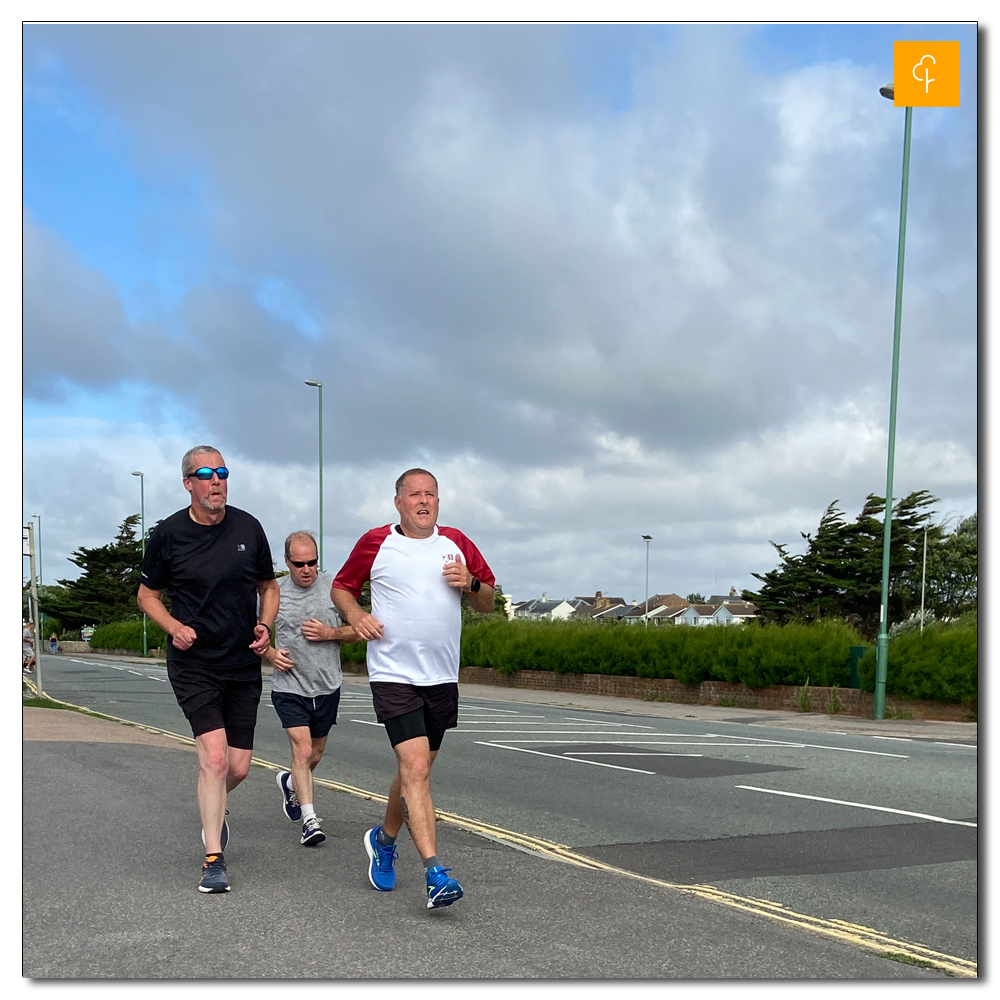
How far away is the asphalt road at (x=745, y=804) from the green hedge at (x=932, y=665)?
4.61 meters

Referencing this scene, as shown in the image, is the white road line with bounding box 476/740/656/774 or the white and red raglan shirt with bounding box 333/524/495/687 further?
the white road line with bounding box 476/740/656/774

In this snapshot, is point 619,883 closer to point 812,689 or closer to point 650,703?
point 812,689

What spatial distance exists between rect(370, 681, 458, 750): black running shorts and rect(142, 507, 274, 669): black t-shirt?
2.77 ft

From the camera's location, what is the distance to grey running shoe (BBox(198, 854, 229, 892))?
16.7 ft

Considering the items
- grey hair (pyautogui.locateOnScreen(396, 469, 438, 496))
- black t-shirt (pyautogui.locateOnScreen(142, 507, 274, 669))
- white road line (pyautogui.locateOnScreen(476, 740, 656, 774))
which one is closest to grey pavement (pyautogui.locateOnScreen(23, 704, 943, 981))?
black t-shirt (pyautogui.locateOnScreen(142, 507, 274, 669))

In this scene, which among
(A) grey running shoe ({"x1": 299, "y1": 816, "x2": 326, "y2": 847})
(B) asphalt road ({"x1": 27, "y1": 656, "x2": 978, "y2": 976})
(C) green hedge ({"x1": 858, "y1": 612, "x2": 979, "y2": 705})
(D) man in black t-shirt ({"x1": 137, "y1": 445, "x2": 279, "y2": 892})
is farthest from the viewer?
(C) green hedge ({"x1": 858, "y1": 612, "x2": 979, "y2": 705})

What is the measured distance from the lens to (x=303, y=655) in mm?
6930

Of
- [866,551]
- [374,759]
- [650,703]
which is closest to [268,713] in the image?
[374,759]

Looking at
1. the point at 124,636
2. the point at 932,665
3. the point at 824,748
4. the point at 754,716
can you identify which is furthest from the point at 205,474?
the point at 124,636

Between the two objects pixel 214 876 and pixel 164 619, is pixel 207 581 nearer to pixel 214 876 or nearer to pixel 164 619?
pixel 164 619

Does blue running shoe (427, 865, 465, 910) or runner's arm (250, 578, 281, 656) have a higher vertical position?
runner's arm (250, 578, 281, 656)
